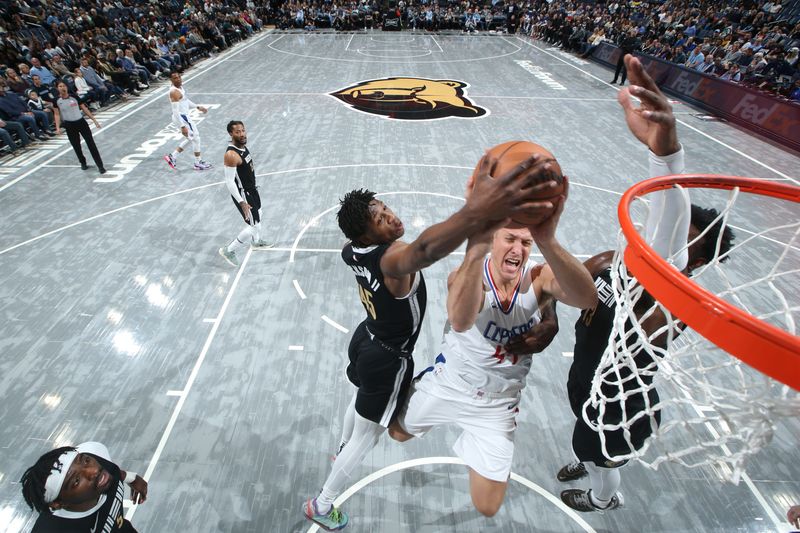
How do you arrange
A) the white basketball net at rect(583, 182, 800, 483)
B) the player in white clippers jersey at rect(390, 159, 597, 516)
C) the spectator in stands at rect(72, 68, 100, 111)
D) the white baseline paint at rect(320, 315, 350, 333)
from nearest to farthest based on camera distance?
the white basketball net at rect(583, 182, 800, 483), the player in white clippers jersey at rect(390, 159, 597, 516), the white baseline paint at rect(320, 315, 350, 333), the spectator in stands at rect(72, 68, 100, 111)

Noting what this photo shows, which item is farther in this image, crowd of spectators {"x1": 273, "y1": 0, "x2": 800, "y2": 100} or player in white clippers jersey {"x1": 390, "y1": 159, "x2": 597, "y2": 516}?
crowd of spectators {"x1": 273, "y1": 0, "x2": 800, "y2": 100}

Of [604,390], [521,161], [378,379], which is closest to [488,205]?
[521,161]

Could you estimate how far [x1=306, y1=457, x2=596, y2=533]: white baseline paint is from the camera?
2988 mm

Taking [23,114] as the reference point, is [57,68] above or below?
above

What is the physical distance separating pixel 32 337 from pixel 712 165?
10998mm

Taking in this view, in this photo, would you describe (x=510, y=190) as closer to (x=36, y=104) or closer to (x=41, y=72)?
(x=36, y=104)

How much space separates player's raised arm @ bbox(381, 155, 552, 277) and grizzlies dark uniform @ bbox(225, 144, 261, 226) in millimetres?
4173

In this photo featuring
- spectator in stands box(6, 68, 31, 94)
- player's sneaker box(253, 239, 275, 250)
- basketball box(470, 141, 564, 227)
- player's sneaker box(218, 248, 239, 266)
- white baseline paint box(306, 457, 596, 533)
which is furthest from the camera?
spectator in stands box(6, 68, 31, 94)

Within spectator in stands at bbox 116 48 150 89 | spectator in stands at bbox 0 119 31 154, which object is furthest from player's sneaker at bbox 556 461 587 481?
spectator in stands at bbox 116 48 150 89

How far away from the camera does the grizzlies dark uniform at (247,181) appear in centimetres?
510

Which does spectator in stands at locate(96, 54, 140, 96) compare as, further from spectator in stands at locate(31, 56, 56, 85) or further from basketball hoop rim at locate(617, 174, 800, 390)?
basketball hoop rim at locate(617, 174, 800, 390)

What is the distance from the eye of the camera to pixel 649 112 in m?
1.73

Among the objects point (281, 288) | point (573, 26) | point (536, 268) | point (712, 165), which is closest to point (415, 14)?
point (573, 26)

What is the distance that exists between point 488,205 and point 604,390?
1.89 metres
